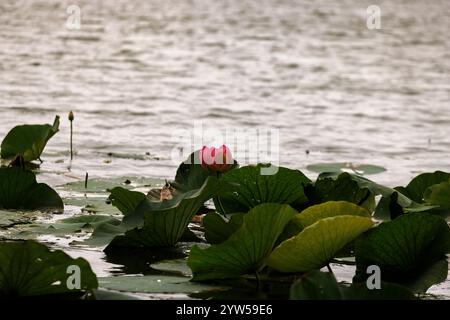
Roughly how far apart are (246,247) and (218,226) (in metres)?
0.33

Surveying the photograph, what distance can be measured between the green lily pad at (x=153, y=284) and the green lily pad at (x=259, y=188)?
0.45 metres

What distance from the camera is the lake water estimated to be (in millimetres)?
5922

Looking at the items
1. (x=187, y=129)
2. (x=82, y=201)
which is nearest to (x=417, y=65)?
(x=187, y=129)

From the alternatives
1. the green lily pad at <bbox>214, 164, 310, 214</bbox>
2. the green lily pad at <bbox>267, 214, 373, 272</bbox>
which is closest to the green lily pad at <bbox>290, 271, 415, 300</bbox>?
the green lily pad at <bbox>267, 214, 373, 272</bbox>

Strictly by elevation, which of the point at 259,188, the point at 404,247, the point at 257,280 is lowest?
the point at 257,280

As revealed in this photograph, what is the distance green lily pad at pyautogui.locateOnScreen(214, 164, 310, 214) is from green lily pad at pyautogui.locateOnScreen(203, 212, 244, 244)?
0.60 ft

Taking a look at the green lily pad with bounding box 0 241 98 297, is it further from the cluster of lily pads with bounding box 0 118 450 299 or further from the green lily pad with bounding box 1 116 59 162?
the green lily pad with bounding box 1 116 59 162

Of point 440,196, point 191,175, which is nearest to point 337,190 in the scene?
point 440,196

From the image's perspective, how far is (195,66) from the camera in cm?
931

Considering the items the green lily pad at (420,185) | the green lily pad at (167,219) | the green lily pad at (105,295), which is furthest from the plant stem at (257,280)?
the green lily pad at (420,185)

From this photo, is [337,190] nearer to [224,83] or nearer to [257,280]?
[257,280]

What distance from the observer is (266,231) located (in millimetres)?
2896

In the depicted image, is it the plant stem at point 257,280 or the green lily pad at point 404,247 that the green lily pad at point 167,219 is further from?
the green lily pad at point 404,247

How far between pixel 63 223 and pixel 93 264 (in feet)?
1.49
